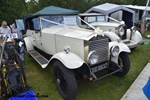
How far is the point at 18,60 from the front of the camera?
3.03 metres

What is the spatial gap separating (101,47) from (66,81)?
1099 millimetres

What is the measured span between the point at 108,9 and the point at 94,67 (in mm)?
8212

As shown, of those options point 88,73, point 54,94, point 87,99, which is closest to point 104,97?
point 87,99

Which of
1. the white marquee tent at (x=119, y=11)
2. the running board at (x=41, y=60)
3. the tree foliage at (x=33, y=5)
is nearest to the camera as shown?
the running board at (x=41, y=60)

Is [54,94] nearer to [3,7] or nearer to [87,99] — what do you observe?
[87,99]

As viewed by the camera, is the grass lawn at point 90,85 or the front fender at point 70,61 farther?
the grass lawn at point 90,85

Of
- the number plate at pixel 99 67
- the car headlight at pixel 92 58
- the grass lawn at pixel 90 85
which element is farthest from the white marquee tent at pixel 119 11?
the car headlight at pixel 92 58

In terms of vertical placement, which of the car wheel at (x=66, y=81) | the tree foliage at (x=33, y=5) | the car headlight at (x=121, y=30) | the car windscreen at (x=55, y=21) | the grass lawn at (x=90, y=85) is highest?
the tree foliage at (x=33, y=5)

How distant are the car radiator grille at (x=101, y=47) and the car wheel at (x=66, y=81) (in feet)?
2.33

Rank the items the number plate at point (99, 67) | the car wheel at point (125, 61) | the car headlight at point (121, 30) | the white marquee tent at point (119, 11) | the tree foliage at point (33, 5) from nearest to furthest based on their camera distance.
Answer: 1. the number plate at point (99, 67)
2. the car wheel at point (125, 61)
3. the car headlight at point (121, 30)
4. the white marquee tent at point (119, 11)
5. the tree foliage at point (33, 5)

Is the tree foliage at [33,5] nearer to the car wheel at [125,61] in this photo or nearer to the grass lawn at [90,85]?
the grass lawn at [90,85]

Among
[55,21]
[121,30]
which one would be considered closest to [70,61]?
[55,21]

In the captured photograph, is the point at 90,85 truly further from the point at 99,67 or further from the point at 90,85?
the point at 99,67

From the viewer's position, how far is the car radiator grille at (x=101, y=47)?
281cm
